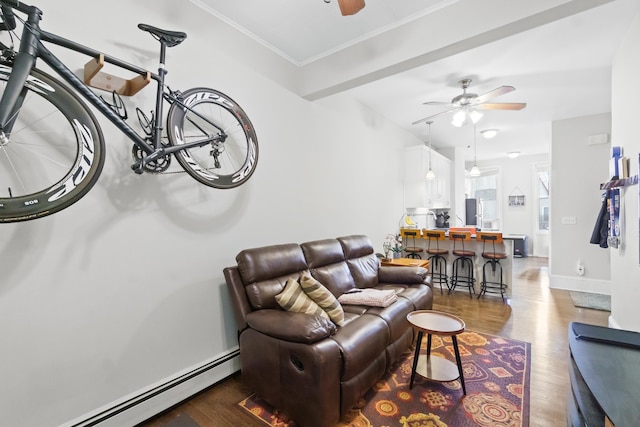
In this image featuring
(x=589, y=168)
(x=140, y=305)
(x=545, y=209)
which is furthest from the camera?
(x=545, y=209)

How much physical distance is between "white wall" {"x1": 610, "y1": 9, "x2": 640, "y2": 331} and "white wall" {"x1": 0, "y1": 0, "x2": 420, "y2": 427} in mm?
3134

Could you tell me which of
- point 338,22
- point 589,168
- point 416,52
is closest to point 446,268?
point 589,168

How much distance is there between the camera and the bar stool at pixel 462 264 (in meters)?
4.66

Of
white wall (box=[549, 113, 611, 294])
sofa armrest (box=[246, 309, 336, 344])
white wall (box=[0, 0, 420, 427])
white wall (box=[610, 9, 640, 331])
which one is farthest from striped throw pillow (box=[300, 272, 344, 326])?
white wall (box=[549, 113, 611, 294])

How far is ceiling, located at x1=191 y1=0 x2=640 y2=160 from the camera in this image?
234 centimetres

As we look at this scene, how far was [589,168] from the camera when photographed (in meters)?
4.75

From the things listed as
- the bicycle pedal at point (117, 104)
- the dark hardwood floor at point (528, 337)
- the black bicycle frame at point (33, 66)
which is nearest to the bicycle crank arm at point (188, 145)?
the black bicycle frame at point (33, 66)

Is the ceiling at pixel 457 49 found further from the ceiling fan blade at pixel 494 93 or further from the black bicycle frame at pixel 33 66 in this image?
the black bicycle frame at pixel 33 66

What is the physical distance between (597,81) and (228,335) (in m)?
5.28

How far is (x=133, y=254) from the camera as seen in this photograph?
6.30 ft

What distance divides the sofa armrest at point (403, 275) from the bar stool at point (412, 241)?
180cm

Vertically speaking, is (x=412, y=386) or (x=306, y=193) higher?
(x=306, y=193)

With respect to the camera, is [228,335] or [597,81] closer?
[228,335]

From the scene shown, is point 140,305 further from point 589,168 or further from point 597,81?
point 589,168
